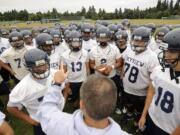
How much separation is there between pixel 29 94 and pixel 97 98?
2.04 metres

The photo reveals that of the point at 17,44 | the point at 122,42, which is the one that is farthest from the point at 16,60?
the point at 122,42

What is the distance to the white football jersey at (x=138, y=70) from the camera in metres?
4.85

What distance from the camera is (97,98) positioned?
71.7 inches

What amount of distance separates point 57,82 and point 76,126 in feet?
1.33

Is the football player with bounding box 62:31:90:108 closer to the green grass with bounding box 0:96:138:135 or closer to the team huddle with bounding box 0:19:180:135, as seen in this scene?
the team huddle with bounding box 0:19:180:135

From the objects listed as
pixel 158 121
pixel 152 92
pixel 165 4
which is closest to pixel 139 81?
pixel 152 92

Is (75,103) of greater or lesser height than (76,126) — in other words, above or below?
below

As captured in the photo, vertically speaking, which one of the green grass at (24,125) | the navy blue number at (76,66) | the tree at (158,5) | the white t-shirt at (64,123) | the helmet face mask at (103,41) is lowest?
the tree at (158,5)

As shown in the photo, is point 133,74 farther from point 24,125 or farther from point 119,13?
point 119,13

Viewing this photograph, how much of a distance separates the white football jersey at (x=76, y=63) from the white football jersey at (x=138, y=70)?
1.18m

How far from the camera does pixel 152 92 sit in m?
3.78

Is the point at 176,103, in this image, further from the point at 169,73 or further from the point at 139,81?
the point at 139,81

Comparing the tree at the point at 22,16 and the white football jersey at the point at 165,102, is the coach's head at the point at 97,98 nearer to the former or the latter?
the white football jersey at the point at 165,102

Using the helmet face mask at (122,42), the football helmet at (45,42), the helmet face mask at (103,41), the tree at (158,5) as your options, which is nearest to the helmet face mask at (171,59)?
the football helmet at (45,42)
